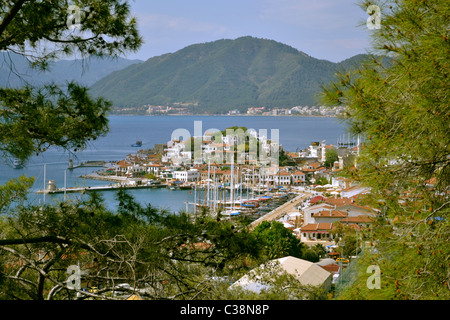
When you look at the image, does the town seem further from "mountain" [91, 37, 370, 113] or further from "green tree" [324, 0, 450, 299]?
"mountain" [91, 37, 370, 113]

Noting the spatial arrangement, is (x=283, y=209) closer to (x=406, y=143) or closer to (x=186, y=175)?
(x=186, y=175)

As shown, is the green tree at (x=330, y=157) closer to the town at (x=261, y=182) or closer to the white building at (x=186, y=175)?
the town at (x=261, y=182)

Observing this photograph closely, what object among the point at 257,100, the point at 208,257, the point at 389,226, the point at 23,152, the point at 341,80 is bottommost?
the point at 208,257

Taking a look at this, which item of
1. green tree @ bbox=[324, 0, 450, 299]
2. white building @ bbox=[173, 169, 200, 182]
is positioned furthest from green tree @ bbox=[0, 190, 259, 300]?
white building @ bbox=[173, 169, 200, 182]

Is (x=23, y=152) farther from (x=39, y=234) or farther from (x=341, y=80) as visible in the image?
(x=341, y=80)

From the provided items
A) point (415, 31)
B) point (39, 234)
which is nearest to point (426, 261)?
point (415, 31)
